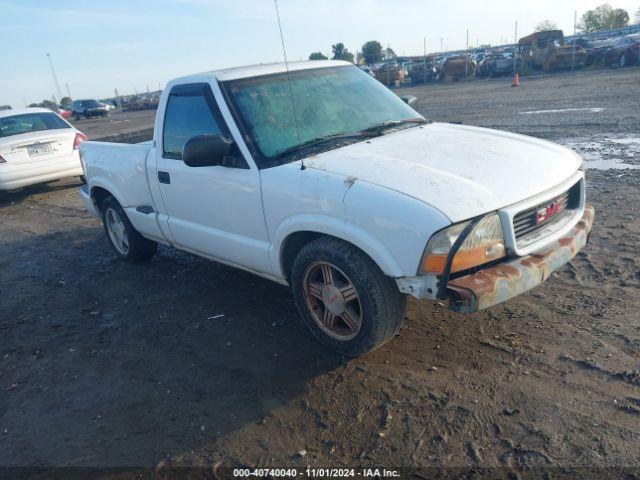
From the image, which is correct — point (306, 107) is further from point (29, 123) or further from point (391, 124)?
point (29, 123)

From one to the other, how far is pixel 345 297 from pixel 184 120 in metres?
2.18

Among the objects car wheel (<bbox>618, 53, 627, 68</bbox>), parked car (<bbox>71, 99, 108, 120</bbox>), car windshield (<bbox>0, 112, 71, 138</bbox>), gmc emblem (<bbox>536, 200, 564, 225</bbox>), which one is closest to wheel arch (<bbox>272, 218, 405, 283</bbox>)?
gmc emblem (<bbox>536, 200, 564, 225</bbox>)

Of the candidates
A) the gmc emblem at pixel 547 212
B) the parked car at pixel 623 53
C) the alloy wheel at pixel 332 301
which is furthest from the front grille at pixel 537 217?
the parked car at pixel 623 53

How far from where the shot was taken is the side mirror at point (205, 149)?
3650mm

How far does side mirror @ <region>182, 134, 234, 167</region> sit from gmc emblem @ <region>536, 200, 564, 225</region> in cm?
214

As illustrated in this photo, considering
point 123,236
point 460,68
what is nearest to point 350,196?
point 123,236

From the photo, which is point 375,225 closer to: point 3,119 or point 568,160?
point 568,160

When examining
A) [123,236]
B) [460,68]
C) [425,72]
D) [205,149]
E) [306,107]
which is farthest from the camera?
[425,72]

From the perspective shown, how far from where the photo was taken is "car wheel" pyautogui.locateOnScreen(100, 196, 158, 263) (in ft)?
18.8

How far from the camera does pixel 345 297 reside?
3.40 meters

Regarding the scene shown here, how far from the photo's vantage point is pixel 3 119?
996cm

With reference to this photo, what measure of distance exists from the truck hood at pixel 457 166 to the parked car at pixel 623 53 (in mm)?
28047

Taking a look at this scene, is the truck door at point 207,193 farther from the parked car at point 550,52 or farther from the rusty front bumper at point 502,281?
the parked car at point 550,52

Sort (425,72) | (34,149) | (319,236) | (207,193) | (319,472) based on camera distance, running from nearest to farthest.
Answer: (319,472) < (319,236) < (207,193) < (34,149) < (425,72)
